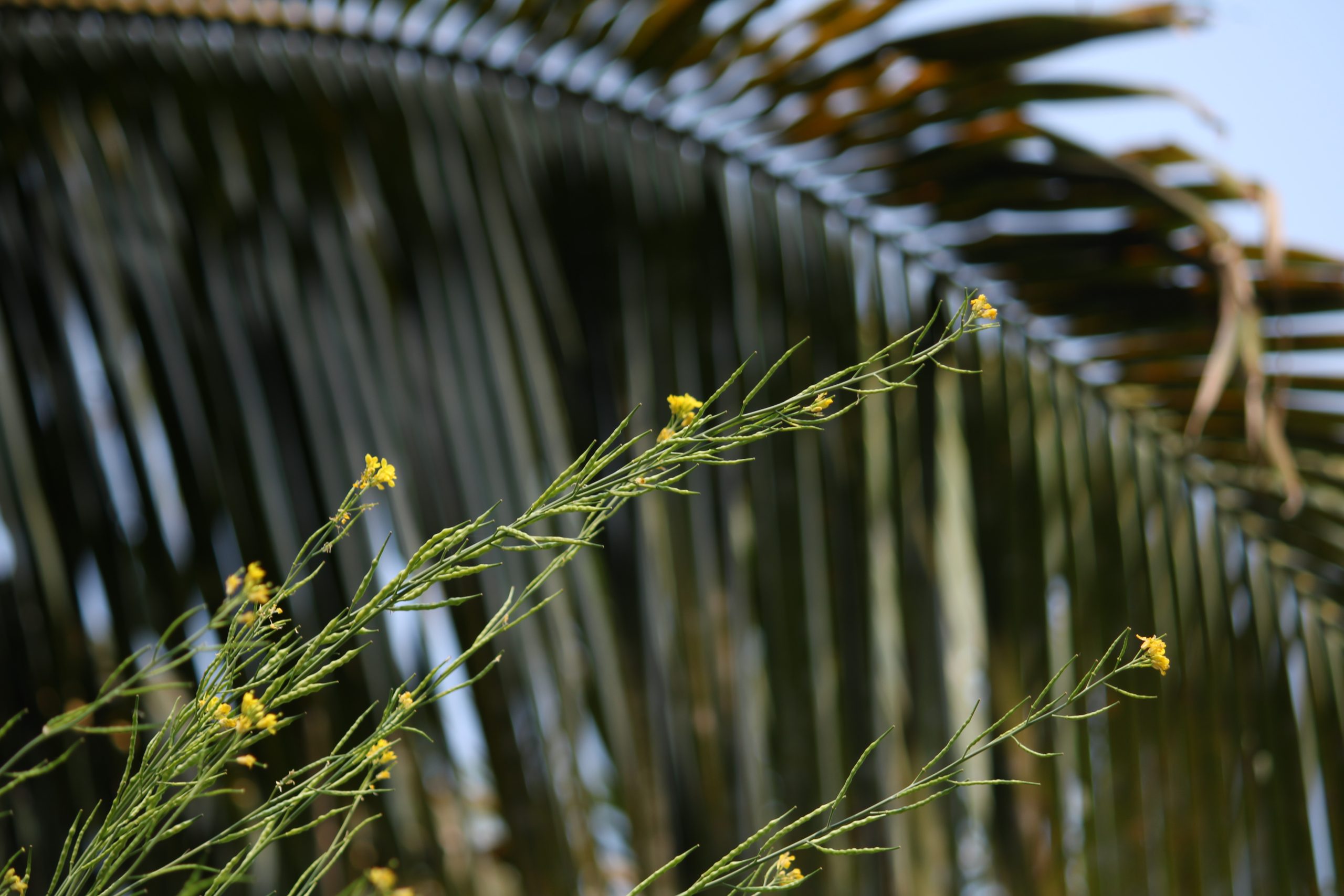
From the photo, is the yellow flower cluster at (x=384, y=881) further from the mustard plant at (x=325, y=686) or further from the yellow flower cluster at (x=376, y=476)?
the yellow flower cluster at (x=376, y=476)

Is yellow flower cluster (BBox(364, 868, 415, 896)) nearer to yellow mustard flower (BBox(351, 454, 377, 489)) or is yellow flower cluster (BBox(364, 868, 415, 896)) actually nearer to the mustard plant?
the mustard plant

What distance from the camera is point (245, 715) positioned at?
333 mm

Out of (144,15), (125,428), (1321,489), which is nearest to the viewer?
(125,428)

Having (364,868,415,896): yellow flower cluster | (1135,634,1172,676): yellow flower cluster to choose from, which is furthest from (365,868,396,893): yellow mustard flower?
(1135,634,1172,676): yellow flower cluster

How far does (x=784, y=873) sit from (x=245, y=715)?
7.6 inches

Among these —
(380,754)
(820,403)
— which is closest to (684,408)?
(820,403)

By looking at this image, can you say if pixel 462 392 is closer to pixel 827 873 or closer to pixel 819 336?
pixel 819 336

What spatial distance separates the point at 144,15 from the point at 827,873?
1.23 meters

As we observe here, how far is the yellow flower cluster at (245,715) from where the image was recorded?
13.0 inches

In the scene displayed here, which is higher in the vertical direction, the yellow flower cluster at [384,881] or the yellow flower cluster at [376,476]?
the yellow flower cluster at [376,476]

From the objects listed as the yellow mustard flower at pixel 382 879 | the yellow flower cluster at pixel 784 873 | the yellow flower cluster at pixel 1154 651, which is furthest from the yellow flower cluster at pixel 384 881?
the yellow flower cluster at pixel 1154 651

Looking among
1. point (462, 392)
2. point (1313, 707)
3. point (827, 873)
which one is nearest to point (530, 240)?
point (462, 392)

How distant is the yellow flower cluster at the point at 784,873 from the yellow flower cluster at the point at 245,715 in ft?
0.57

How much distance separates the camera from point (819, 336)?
1267 mm
